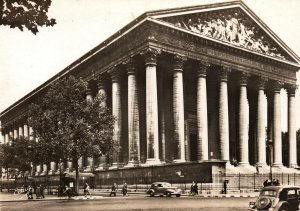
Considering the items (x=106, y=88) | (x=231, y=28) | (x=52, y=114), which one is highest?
(x=231, y=28)

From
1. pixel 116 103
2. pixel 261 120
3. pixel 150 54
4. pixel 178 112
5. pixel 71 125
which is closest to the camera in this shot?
pixel 71 125

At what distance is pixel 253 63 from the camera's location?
208 feet

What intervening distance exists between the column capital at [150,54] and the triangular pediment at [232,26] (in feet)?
11.0

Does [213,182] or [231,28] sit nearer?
[213,182]

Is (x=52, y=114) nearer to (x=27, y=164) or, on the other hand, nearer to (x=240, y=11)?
(x=240, y=11)

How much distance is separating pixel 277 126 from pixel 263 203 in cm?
4835

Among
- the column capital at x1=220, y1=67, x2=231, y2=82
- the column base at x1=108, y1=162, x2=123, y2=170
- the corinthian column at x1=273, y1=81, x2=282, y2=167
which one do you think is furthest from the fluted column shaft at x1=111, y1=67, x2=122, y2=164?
the corinthian column at x1=273, y1=81, x2=282, y2=167

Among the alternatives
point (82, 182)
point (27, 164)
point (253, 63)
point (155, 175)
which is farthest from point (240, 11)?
point (27, 164)

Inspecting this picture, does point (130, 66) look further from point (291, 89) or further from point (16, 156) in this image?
point (16, 156)

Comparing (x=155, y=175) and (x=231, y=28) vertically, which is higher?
(x=231, y=28)

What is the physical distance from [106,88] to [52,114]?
1571 cm

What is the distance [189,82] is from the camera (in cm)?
6656

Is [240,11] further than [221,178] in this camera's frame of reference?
Yes

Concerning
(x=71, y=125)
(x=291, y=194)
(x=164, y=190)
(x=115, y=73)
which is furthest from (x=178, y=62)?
(x=291, y=194)
